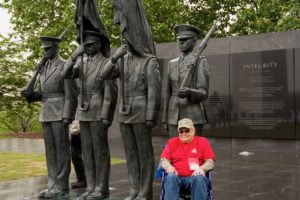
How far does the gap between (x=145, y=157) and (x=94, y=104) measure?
3.52ft

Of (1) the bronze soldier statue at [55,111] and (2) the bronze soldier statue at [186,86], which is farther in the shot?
(1) the bronze soldier statue at [55,111]

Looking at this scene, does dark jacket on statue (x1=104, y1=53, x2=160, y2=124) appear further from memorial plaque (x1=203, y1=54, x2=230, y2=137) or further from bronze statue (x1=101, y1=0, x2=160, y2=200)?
memorial plaque (x1=203, y1=54, x2=230, y2=137)

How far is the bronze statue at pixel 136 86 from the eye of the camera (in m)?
6.73

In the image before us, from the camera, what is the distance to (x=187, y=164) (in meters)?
6.02

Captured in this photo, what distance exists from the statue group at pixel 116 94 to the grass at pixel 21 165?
123 inches

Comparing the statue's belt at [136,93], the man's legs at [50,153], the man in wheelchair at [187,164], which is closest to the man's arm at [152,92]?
the statue's belt at [136,93]

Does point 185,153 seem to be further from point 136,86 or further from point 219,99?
point 219,99

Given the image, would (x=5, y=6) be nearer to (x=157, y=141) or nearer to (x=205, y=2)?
(x=205, y=2)

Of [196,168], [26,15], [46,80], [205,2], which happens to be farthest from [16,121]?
[196,168]

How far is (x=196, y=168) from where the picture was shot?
593 cm

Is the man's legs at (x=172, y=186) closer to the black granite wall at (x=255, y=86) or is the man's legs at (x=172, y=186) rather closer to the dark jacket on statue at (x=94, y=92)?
the dark jacket on statue at (x=94, y=92)

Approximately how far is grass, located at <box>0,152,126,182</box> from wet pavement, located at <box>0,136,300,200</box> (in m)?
0.73

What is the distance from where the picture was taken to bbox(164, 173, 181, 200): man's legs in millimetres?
5742

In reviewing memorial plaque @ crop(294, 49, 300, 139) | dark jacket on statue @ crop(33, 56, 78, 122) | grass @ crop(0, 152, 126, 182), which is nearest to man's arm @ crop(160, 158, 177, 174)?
dark jacket on statue @ crop(33, 56, 78, 122)
